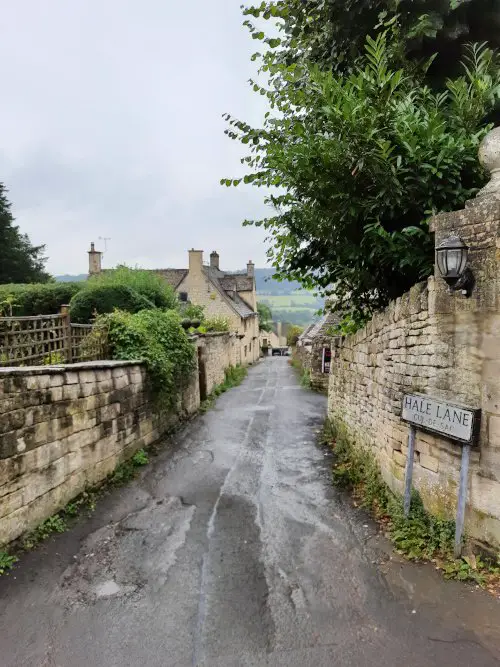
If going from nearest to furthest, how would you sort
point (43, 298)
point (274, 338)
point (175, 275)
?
1. point (43, 298)
2. point (175, 275)
3. point (274, 338)

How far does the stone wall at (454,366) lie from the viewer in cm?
398

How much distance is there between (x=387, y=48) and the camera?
229 inches

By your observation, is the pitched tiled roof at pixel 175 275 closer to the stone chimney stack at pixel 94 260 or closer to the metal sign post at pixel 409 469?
the stone chimney stack at pixel 94 260

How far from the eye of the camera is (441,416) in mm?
4363

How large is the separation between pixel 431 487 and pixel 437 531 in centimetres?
45

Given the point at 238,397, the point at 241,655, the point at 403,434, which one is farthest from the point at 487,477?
the point at 238,397

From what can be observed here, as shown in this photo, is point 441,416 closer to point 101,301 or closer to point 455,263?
point 455,263

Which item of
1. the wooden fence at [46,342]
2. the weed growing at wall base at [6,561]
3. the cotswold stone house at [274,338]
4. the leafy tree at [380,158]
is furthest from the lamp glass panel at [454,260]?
the cotswold stone house at [274,338]

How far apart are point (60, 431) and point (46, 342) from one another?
1940 millimetres

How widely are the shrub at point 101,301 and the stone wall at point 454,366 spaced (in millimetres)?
6956

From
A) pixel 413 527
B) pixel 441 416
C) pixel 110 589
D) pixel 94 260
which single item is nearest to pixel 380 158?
pixel 441 416

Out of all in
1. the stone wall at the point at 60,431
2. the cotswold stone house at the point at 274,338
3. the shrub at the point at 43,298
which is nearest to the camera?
the stone wall at the point at 60,431

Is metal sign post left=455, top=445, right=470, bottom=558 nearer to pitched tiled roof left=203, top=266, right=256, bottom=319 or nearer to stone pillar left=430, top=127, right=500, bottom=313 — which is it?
stone pillar left=430, top=127, right=500, bottom=313

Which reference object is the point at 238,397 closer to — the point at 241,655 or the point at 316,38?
the point at 316,38
